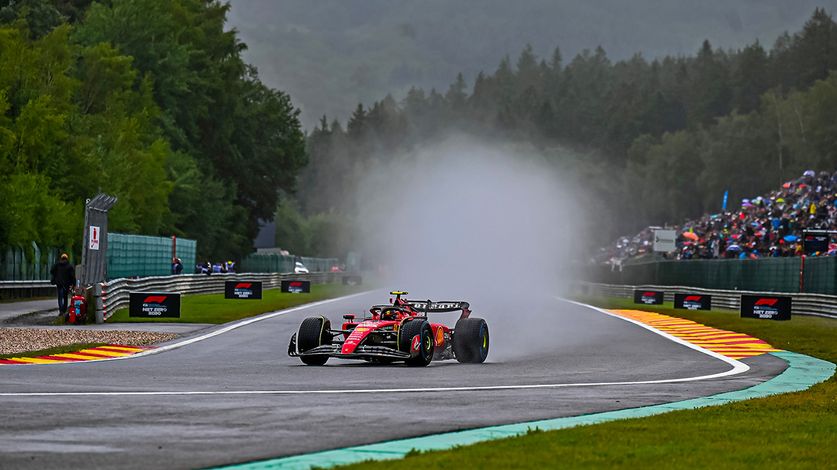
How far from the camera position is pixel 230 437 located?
34.6 feet

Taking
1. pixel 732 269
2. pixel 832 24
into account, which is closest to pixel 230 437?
pixel 732 269

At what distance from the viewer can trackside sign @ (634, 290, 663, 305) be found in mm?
55438

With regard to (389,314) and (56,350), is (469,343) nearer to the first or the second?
(389,314)

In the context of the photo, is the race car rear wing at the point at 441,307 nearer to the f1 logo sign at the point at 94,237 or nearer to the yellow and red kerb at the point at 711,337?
the yellow and red kerb at the point at 711,337

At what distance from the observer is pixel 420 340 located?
19.8m

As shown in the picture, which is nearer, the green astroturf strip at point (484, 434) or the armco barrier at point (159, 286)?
the green astroturf strip at point (484, 434)

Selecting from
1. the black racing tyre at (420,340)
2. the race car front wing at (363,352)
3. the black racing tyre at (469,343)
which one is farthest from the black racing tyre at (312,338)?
the black racing tyre at (469,343)

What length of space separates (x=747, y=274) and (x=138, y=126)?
41001 mm

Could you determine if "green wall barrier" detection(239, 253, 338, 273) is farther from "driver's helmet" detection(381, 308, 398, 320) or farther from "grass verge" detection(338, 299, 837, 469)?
"grass verge" detection(338, 299, 837, 469)

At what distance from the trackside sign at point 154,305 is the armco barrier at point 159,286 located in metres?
0.75

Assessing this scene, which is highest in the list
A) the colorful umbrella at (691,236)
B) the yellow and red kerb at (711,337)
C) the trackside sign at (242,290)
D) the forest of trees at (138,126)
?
the forest of trees at (138,126)

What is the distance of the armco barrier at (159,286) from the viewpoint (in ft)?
105

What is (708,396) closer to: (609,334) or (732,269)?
(609,334)

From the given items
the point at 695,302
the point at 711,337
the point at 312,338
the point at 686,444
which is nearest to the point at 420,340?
the point at 312,338
